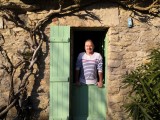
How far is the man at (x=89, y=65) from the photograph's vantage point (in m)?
6.53

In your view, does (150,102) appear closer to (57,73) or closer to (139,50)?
(139,50)


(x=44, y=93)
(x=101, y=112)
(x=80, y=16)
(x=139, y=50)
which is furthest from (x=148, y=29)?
(x=44, y=93)

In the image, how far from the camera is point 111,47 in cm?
643

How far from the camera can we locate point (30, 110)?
253 inches

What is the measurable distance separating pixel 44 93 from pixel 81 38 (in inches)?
54.2

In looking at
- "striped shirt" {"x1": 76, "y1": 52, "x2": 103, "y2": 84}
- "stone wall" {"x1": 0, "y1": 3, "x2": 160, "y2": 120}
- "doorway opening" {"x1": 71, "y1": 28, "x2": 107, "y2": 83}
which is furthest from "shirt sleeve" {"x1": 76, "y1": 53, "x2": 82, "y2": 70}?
"stone wall" {"x1": 0, "y1": 3, "x2": 160, "y2": 120}

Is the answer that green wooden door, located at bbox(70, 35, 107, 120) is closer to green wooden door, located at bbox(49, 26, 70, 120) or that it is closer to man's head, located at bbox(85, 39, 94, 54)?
green wooden door, located at bbox(49, 26, 70, 120)

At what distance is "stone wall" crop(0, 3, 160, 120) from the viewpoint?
642 cm

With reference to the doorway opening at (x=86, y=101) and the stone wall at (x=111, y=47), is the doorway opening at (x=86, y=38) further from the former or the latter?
the stone wall at (x=111, y=47)

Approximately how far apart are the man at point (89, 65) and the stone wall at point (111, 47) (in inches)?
7.6

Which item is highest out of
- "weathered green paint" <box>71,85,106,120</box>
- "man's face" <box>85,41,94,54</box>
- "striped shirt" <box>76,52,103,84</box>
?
"man's face" <box>85,41,94,54</box>

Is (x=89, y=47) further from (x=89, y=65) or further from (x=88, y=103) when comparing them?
(x=88, y=103)

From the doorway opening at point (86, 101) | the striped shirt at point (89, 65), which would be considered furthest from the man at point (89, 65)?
the doorway opening at point (86, 101)

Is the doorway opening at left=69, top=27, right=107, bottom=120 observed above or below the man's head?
below
